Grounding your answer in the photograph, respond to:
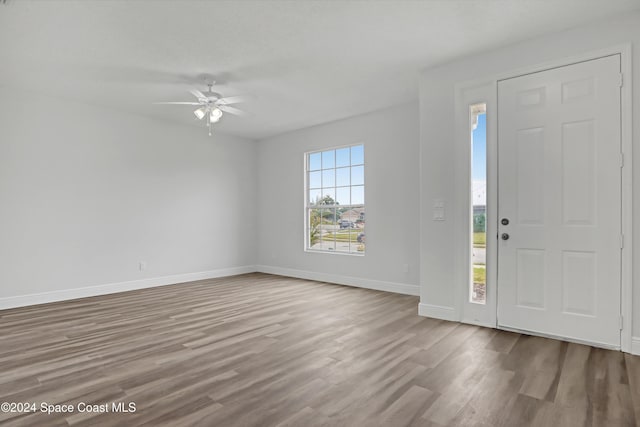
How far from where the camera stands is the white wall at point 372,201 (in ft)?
17.0

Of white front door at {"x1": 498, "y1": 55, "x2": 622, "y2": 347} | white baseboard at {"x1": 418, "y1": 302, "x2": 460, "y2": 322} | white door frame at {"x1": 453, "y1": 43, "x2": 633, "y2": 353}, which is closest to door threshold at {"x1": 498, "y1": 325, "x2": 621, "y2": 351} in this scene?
white front door at {"x1": 498, "y1": 55, "x2": 622, "y2": 347}

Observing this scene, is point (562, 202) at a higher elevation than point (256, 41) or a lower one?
lower

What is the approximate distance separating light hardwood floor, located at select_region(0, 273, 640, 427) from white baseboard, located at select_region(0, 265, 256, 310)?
43 cm

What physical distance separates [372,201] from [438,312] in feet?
7.28

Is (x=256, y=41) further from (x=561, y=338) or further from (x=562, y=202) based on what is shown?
(x=561, y=338)

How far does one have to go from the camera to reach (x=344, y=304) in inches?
179

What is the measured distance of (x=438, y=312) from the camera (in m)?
3.86

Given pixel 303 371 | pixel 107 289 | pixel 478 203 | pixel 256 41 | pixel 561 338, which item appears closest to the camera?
pixel 303 371

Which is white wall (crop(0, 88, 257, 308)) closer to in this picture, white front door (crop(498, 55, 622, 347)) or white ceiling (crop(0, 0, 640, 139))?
white ceiling (crop(0, 0, 640, 139))

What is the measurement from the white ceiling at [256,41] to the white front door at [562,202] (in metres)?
0.57

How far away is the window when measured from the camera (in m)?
5.93

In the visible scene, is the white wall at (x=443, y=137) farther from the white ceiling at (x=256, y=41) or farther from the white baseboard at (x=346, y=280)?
the white baseboard at (x=346, y=280)

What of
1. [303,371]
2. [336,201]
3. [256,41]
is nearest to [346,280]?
[336,201]

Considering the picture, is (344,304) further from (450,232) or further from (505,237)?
(505,237)
